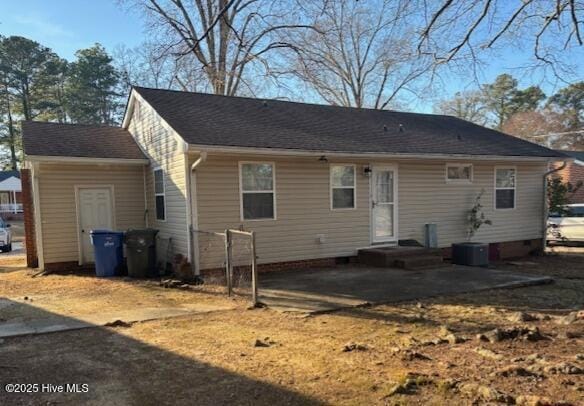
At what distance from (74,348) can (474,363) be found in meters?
4.23

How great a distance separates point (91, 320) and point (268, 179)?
16.0 feet

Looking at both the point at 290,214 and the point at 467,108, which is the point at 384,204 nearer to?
the point at 290,214

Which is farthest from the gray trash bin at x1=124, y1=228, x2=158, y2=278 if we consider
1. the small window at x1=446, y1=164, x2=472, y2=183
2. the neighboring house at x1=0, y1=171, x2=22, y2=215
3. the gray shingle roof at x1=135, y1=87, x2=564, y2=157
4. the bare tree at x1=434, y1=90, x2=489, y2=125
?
the neighboring house at x1=0, y1=171, x2=22, y2=215

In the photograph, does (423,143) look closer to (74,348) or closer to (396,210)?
(396,210)

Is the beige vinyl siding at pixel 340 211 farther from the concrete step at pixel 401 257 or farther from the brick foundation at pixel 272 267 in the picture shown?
the concrete step at pixel 401 257

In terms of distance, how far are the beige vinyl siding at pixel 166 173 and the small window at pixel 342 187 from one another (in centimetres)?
358

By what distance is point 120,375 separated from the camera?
4.02 meters

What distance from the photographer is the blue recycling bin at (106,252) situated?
994 cm

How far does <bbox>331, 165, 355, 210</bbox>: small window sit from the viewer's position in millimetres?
10531

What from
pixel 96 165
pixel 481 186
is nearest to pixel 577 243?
pixel 481 186

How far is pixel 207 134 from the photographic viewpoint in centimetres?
907

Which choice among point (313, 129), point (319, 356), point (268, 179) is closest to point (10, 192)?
point (313, 129)

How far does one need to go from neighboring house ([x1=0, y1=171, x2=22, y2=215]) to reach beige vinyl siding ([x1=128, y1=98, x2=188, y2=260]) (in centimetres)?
2906

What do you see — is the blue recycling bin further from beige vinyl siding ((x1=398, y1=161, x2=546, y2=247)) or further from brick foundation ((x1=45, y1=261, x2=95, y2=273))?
beige vinyl siding ((x1=398, y1=161, x2=546, y2=247))
